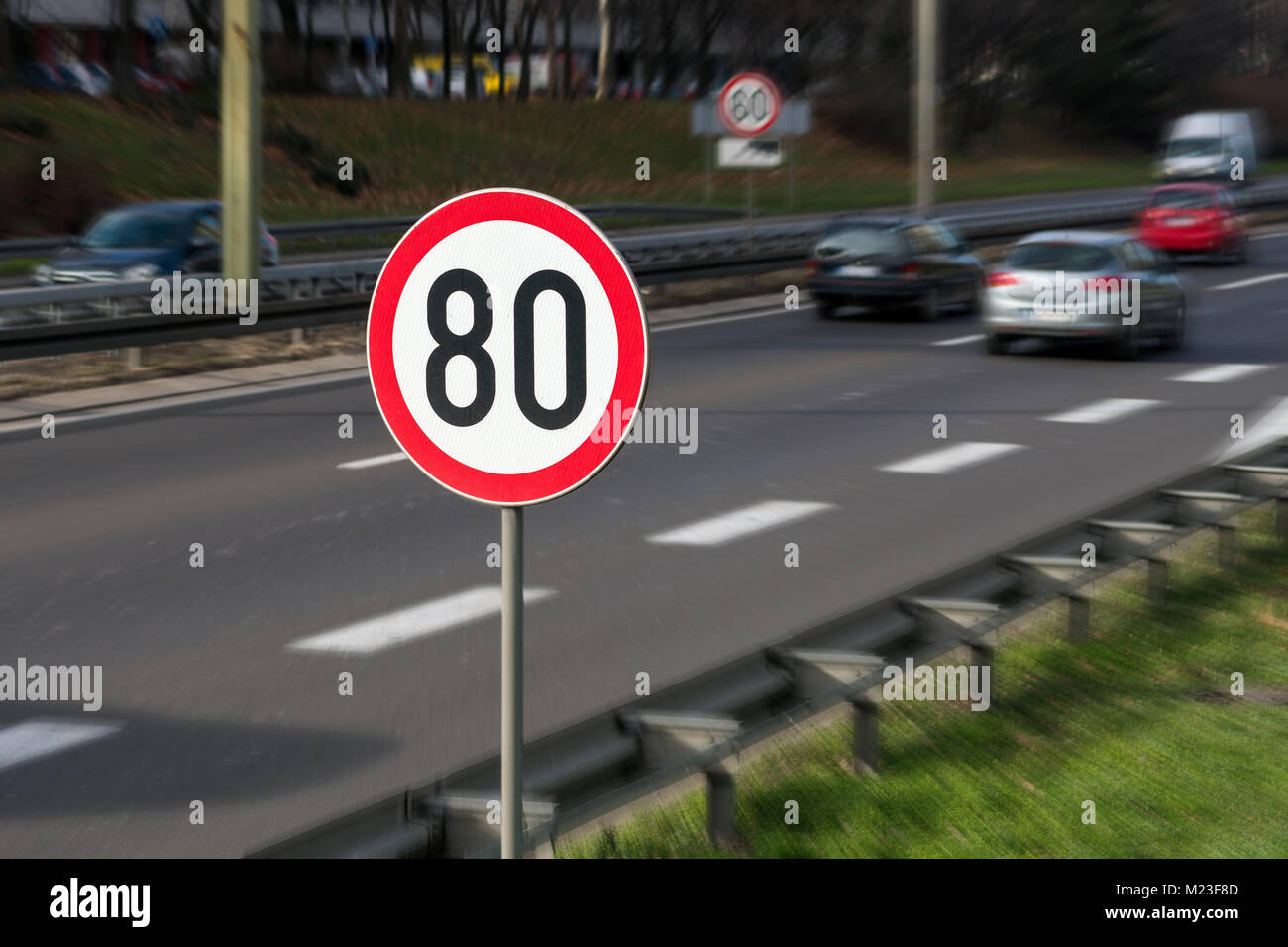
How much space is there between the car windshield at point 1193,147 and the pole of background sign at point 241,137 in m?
47.2

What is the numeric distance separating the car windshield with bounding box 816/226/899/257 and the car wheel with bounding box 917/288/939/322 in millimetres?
783

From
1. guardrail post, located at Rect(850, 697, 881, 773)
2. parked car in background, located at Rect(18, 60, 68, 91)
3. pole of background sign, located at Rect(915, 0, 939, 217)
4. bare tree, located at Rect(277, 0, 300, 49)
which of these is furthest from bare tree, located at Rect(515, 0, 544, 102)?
guardrail post, located at Rect(850, 697, 881, 773)

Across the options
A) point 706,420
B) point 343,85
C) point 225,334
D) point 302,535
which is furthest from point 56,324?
point 343,85

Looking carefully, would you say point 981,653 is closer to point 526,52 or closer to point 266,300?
point 266,300

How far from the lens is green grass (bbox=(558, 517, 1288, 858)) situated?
5.74 metres

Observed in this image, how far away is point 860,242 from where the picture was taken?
26.7 m

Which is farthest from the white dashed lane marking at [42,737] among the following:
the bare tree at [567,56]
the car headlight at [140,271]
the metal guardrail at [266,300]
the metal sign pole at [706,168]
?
the bare tree at [567,56]

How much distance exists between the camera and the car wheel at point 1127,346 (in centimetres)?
2216

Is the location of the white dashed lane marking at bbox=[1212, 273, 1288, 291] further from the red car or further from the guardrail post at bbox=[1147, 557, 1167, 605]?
the guardrail post at bbox=[1147, 557, 1167, 605]

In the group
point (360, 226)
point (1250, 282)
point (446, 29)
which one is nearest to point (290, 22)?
point (446, 29)
